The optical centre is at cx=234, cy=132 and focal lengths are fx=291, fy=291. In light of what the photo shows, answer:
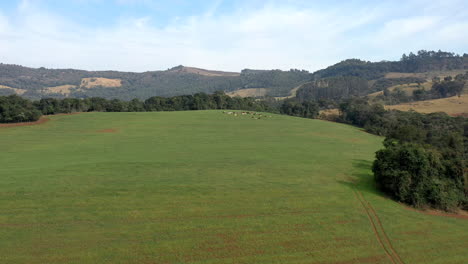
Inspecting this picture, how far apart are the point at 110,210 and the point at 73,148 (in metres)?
33.8

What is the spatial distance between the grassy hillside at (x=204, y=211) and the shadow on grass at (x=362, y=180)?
12.7 inches

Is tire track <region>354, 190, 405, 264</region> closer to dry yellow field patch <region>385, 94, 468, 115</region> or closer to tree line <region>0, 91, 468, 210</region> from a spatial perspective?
tree line <region>0, 91, 468, 210</region>

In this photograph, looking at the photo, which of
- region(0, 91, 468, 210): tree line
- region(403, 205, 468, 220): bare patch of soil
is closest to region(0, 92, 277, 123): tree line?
region(0, 91, 468, 210): tree line

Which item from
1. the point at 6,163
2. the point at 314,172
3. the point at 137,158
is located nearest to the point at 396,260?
the point at 314,172

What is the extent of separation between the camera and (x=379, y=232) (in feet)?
92.5

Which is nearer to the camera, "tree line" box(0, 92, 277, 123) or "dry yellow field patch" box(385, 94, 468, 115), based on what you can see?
"tree line" box(0, 92, 277, 123)

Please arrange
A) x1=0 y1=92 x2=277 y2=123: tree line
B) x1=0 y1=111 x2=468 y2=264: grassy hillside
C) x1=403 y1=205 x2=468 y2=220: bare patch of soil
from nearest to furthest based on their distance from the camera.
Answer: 1. x1=0 y1=111 x2=468 y2=264: grassy hillside
2. x1=403 y1=205 x2=468 y2=220: bare patch of soil
3. x1=0 y1=92 x2=277 y2=123: tree line

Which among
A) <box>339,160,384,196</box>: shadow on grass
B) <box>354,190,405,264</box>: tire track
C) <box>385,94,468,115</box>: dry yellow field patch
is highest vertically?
<box>385,94,468,115</box>: dry yellow field patch

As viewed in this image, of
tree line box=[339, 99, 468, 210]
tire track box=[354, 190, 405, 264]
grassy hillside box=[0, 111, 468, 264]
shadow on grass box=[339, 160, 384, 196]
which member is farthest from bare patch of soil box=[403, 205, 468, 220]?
tire track box=[354, 190, 405, 264]

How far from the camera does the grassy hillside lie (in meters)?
23.5

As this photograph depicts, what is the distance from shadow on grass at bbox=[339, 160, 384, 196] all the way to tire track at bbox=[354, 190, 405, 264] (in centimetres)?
302

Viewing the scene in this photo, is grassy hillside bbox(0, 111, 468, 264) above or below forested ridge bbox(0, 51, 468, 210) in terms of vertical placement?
below

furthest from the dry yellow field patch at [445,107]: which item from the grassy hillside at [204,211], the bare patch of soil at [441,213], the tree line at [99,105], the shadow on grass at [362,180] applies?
the bare patch of soil at [441,213]

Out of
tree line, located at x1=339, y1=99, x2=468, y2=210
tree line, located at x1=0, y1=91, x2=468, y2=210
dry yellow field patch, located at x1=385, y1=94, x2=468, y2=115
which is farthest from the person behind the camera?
dry yellow field patch, located at x1=385, y1=94, x2=468, y2=115
